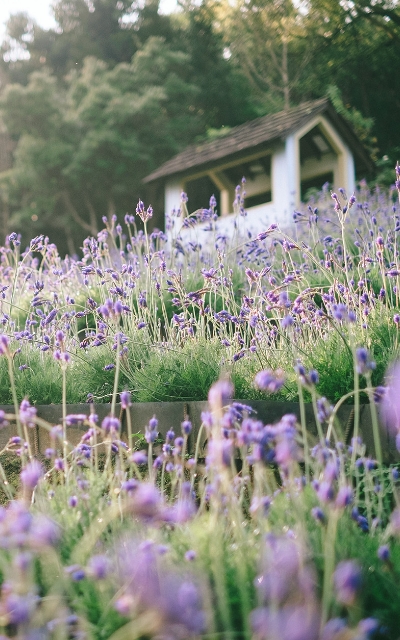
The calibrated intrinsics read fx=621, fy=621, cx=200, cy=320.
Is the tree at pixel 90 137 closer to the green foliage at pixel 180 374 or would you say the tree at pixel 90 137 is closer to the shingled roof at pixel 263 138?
the shingled roof at pixel 263 138

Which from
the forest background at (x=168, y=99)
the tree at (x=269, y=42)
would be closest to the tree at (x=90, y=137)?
the forest background at (x=168, y=99)

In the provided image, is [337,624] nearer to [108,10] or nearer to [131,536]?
[131,536]

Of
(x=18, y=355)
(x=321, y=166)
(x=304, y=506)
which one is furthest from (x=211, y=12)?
(x=304, y=506)

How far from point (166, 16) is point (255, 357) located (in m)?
26.4

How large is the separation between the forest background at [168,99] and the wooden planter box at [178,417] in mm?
17162

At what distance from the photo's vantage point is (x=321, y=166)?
55.3ft

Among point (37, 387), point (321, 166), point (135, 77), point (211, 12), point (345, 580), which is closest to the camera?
point (345, 580)

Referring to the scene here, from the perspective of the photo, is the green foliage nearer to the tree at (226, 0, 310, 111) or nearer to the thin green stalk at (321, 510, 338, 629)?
the thin green stalk at (321, 510, 338, 629)

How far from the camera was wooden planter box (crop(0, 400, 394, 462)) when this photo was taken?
7.77ft

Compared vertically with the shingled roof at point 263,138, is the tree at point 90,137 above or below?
above

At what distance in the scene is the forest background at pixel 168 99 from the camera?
20453mm

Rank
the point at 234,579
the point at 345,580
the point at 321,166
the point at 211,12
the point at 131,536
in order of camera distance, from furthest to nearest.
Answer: the point at 211,12 → the point at 321,166 → the point at 131,536 → the point at 234,579 → the point at 345,580

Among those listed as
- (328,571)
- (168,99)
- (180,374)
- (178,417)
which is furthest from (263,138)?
(328,571)

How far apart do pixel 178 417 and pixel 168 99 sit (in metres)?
21.6
